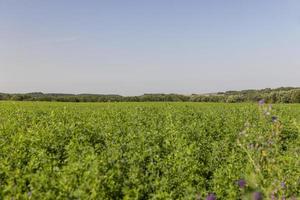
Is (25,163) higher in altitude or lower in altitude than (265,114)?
lower

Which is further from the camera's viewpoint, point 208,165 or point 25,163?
point 208,165

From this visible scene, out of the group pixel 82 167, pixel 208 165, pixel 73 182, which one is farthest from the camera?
pixel 208 165

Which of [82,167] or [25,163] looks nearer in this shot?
[82,167]

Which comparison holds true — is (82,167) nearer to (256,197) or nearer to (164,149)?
(256,197)

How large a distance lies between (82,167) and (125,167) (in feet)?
3.62

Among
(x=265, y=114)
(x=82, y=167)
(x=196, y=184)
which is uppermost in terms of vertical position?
(x=265, y=114)

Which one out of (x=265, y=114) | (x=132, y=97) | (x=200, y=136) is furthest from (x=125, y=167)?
(x=132, y=97)

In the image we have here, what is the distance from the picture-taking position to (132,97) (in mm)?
42031

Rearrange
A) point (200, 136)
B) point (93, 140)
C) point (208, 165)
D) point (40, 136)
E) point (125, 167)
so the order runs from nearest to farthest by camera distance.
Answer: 1. point (125, 167)
2. point (208, 165)
3. point (40, 136)
4. point (93, 140)
5. point (200, 136)

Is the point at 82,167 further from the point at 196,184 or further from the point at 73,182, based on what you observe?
the point at 196,184

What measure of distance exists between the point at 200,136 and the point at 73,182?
552 centimetres

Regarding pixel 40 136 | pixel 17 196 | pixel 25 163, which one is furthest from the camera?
pixel 40 136

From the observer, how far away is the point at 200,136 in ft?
32.0

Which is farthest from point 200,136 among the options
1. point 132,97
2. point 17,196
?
point 132,97
